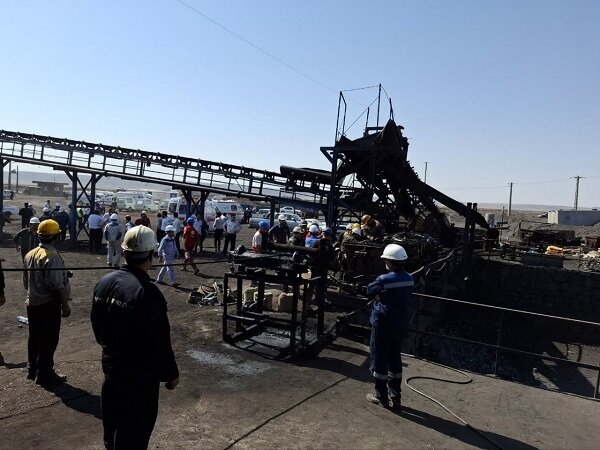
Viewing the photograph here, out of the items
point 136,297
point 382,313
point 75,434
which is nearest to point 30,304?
point 75,434

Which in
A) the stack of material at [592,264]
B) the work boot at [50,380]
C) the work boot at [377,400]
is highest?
the stack of material at [592,264]

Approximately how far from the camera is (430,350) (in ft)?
44.5

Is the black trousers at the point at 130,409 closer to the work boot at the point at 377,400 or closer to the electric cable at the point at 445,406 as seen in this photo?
the work boot at the point at 377,400

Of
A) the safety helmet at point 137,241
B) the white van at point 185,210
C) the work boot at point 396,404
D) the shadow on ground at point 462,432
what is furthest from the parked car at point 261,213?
the safety helmet at point 137,241

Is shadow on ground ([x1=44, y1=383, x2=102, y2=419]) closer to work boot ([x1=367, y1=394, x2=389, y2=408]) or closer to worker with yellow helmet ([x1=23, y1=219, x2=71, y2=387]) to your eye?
worker with yellow helmet ([x1=23, y1=219, x2=71, y2=387])

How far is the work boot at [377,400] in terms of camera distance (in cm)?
533

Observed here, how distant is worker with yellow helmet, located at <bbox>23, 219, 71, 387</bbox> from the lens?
525cm

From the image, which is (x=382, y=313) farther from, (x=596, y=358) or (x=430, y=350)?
(x=596, y=358)

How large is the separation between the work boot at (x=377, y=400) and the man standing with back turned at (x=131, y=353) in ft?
9.88

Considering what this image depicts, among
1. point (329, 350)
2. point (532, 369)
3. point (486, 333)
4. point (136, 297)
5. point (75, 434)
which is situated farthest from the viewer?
point (486, 333)

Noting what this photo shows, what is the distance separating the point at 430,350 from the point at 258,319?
25.9ft

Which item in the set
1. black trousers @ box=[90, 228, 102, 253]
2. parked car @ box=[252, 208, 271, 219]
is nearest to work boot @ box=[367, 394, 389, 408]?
black trousers @ box=[90, 228, 102, 253]

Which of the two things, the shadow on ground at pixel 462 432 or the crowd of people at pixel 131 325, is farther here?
the shadow on ground at pixel 462 432

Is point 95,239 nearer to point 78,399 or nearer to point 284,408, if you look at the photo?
point 78,399
